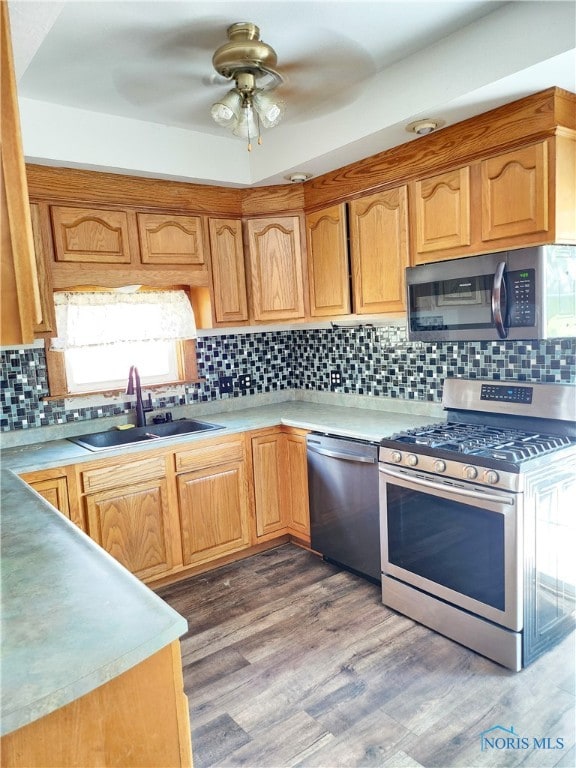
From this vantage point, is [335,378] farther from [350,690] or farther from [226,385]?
[350,690]

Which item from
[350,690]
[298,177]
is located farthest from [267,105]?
[350,690]

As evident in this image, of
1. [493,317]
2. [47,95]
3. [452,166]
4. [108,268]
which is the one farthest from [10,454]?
[452,166]

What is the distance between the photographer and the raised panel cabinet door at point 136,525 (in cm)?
265

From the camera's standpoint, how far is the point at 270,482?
3254mm

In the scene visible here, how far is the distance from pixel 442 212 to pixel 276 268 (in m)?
1.15

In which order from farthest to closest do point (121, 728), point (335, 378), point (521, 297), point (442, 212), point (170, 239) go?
point (335, 378), point (170, 239), point (442, 212), point (521, 297), point (121, 728)

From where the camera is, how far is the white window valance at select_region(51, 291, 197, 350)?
9.78 feet

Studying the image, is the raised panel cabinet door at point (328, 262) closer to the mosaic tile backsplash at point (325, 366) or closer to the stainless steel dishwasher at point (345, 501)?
the mosaic tile backsplash at point (325, 366)

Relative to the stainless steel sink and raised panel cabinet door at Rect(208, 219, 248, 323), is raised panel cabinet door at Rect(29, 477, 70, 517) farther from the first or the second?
raised panel cabinet door at Rect(208, 219, 248, 323)

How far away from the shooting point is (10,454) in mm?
2629

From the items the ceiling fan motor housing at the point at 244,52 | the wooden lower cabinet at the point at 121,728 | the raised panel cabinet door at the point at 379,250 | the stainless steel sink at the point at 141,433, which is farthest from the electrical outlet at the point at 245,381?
the wooden lower cabinet at the point at 121,728

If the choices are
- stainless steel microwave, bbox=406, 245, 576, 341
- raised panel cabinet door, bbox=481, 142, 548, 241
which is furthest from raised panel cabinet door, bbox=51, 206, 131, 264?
raised panel cabinet door, bbox=481, 142, 548, 241

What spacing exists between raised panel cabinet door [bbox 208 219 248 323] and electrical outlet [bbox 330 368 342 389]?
0.75m

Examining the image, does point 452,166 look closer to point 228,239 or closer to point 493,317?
point 493,317
